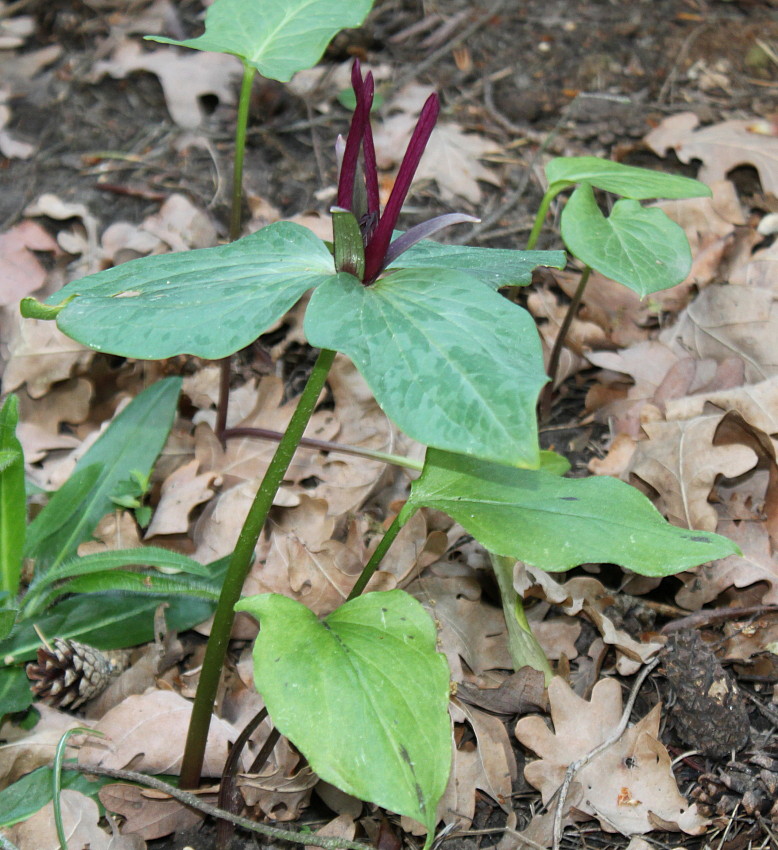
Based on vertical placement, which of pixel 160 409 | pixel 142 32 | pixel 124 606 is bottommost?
pixel 124 606

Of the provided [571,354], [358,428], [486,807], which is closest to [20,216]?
[358,428]

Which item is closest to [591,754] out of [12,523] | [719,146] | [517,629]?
[517,629]

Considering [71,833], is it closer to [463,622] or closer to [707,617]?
[463,622]

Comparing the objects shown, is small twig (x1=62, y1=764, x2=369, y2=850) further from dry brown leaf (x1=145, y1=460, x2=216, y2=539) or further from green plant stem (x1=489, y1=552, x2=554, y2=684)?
dry brown leaf (x1=145, y1=460, x2=216, y2=539)

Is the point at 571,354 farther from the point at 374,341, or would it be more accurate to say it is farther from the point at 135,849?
the point at 135,849

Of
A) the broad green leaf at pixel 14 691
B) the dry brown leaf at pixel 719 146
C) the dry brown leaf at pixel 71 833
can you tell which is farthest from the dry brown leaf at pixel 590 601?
the dry brown leaf at pixel 719 146

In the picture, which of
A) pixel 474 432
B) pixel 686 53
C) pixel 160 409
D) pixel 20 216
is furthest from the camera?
pixel 686 53

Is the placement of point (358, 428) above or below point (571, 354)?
below

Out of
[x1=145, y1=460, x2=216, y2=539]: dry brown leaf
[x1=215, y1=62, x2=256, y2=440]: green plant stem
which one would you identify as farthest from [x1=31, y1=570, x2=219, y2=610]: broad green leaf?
[x1=215, y1=62, x2=256, y2=440]: green plant stem
